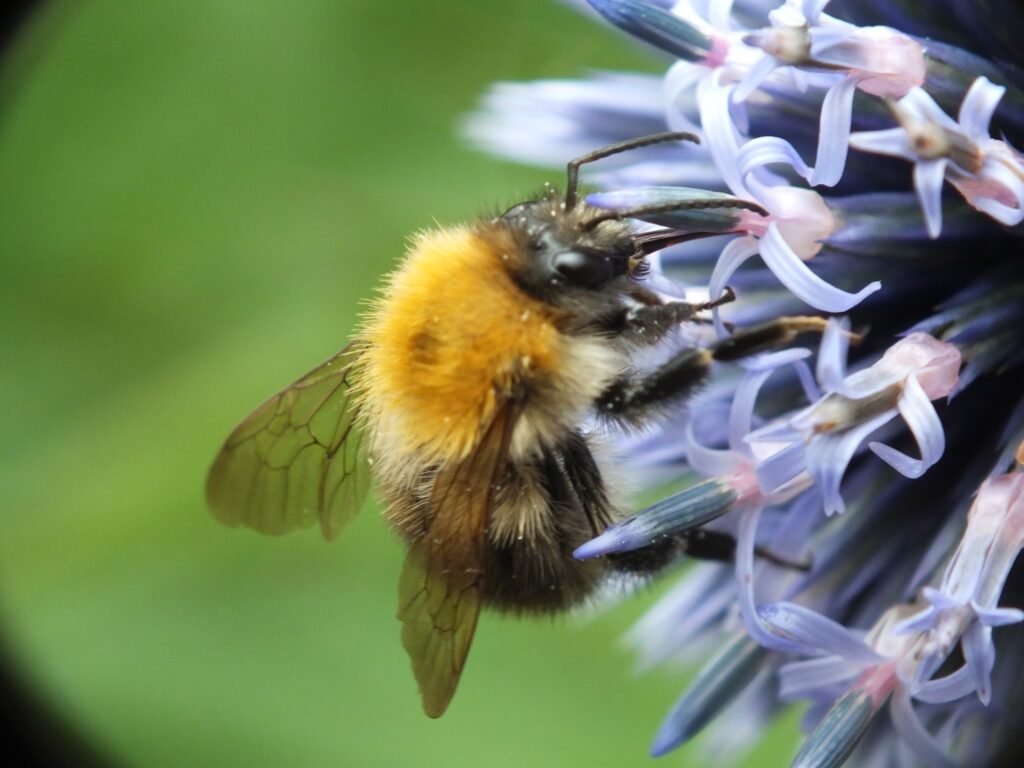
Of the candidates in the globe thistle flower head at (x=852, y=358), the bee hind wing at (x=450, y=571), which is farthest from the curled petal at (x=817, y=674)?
the bee hind wing at (x=450, y=571)

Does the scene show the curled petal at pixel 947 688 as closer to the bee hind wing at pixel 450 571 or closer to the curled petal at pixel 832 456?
the curled petal at pixel 832 456

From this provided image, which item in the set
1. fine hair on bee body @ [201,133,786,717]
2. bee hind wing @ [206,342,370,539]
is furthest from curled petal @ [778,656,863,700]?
bee hind wing @ [206,342,370,539]

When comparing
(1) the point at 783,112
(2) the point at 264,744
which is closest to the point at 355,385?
(1) the point at 783,112

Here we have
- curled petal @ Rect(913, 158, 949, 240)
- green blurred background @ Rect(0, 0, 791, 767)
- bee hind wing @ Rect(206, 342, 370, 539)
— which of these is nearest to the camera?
curled petal @ Rect(913, 158, 949, 240)

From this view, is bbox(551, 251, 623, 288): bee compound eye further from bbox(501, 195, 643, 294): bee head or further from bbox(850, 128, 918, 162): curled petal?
bbox(850, 128, 918, 162): curled petal

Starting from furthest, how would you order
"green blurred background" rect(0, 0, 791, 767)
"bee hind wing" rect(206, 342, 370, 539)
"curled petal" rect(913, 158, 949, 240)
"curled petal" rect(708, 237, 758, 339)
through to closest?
"green blurred background" rect(0, 0, 791, 767)
"bee hind wing" rect(206, 342, 370, 539)
"curled petal" rect(708, 237, 758, 339)
"curled petal" rect(913, 158, 949, 240)

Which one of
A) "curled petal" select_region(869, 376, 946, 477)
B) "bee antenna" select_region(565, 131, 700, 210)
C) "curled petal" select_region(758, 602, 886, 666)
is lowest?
"curled petal" select_region(758, 602, 886, 666)
